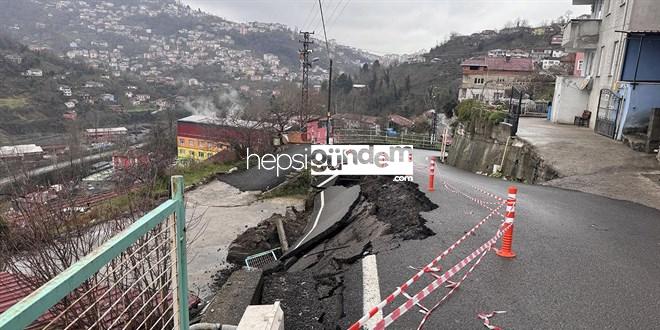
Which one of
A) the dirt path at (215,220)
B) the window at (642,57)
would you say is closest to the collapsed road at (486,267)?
the dirt path at (215,220)

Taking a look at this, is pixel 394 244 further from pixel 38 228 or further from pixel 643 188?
pixel 643 188

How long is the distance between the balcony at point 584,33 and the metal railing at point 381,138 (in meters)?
19.5

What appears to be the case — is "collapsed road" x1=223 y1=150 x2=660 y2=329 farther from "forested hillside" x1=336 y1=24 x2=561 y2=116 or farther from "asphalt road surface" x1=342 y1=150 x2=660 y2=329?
"forested hillside" x1=336 y1=24 x2=561 y2=116

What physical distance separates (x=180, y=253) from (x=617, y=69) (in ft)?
66.9

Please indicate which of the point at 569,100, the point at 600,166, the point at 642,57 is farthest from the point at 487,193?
the point at 569,100

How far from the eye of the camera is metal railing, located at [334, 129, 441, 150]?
4091 centimetres

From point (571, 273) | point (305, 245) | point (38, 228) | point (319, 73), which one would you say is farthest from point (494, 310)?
point (319, 73)

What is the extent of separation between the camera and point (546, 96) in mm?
33594

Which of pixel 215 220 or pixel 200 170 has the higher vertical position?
pixel 215 220

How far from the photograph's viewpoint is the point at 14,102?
49688 mm

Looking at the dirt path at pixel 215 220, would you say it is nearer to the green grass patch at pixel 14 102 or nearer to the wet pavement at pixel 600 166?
the wet pavement at pixel 600 166

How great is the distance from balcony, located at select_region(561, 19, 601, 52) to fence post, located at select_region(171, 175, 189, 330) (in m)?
25.0

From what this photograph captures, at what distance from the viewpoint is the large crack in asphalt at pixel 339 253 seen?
4.65 meters

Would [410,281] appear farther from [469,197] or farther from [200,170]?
[200,170]
